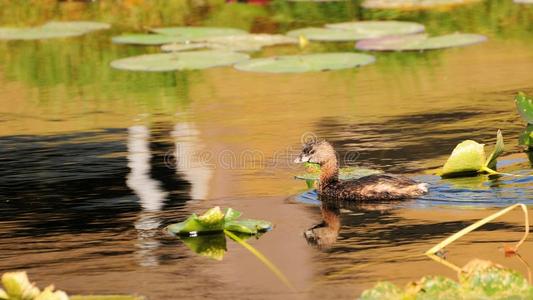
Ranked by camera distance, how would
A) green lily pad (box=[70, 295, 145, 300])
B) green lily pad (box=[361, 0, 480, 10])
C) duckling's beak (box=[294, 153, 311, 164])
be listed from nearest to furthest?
green lily pad (box=[70, 295, 145, 300])
duckling's beak (box=[294, 153, 311, 164])
green lily pad (box=[361, 0, 480, 10])

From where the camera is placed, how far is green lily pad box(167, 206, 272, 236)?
7211 mm

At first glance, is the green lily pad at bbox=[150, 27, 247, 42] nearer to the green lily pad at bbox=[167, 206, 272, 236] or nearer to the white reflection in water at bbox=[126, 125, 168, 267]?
the white reflection in water at bbox=[126, 125, 168, 267]

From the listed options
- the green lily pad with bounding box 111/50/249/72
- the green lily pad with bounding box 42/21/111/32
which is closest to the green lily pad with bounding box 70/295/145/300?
the green lily pad with bounding box 111/50/249/72

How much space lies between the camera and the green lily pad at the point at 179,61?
1295cm

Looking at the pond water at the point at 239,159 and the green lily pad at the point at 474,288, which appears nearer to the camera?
the green lily pad at the point at 474,288

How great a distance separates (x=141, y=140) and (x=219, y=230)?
9.94 feet

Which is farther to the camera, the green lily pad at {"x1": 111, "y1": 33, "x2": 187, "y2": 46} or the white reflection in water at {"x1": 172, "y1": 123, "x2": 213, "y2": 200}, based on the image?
the green lily pad at {"x1": 111, "y1": 33, "x2": 187, "y2": 46}

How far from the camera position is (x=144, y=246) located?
7.14 meters

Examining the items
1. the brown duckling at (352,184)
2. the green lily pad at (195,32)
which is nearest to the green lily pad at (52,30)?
the green lily pad at (195,32)

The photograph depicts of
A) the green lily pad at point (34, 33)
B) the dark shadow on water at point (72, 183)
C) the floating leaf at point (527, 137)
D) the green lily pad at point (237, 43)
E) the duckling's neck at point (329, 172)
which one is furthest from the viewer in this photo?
the green lily pad at point (34, 33)

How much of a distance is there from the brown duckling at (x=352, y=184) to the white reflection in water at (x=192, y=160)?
624 millimetres

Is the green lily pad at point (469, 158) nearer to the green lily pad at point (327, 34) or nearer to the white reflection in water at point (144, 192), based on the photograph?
the white reflection in water at point (144, 192)

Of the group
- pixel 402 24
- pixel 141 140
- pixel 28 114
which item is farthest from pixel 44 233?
pixel 402 24

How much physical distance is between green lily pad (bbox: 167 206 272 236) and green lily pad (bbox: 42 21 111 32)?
842cm
